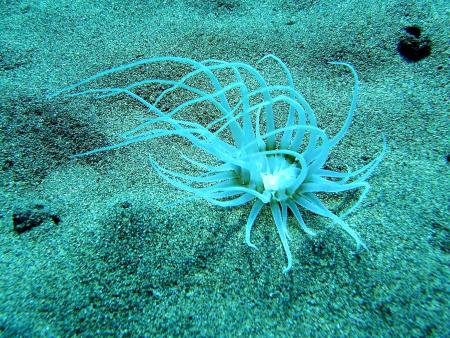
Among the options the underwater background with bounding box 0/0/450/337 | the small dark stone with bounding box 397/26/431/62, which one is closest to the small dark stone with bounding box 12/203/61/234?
the underwater background with bounding box 0/0/450/337

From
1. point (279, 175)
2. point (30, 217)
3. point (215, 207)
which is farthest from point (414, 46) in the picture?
point (30, 217)

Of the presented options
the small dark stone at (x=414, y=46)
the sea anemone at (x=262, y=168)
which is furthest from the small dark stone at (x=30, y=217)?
the small dark stone at (x=414, y=46)

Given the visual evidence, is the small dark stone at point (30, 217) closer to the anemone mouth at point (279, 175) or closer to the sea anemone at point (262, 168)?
the sea anemone at point (262, 168)

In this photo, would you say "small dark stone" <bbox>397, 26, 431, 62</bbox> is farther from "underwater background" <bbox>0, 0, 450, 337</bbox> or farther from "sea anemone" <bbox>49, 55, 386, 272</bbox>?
"sea anemone" <bbox>49, 55, 386, 272</bbox>

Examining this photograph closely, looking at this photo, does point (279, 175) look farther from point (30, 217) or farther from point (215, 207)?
point (30, 217)

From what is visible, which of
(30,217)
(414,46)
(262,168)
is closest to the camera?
(30,217)

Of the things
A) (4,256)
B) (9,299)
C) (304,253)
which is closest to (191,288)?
(304,253)

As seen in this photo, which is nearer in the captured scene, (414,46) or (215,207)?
(215,207)
